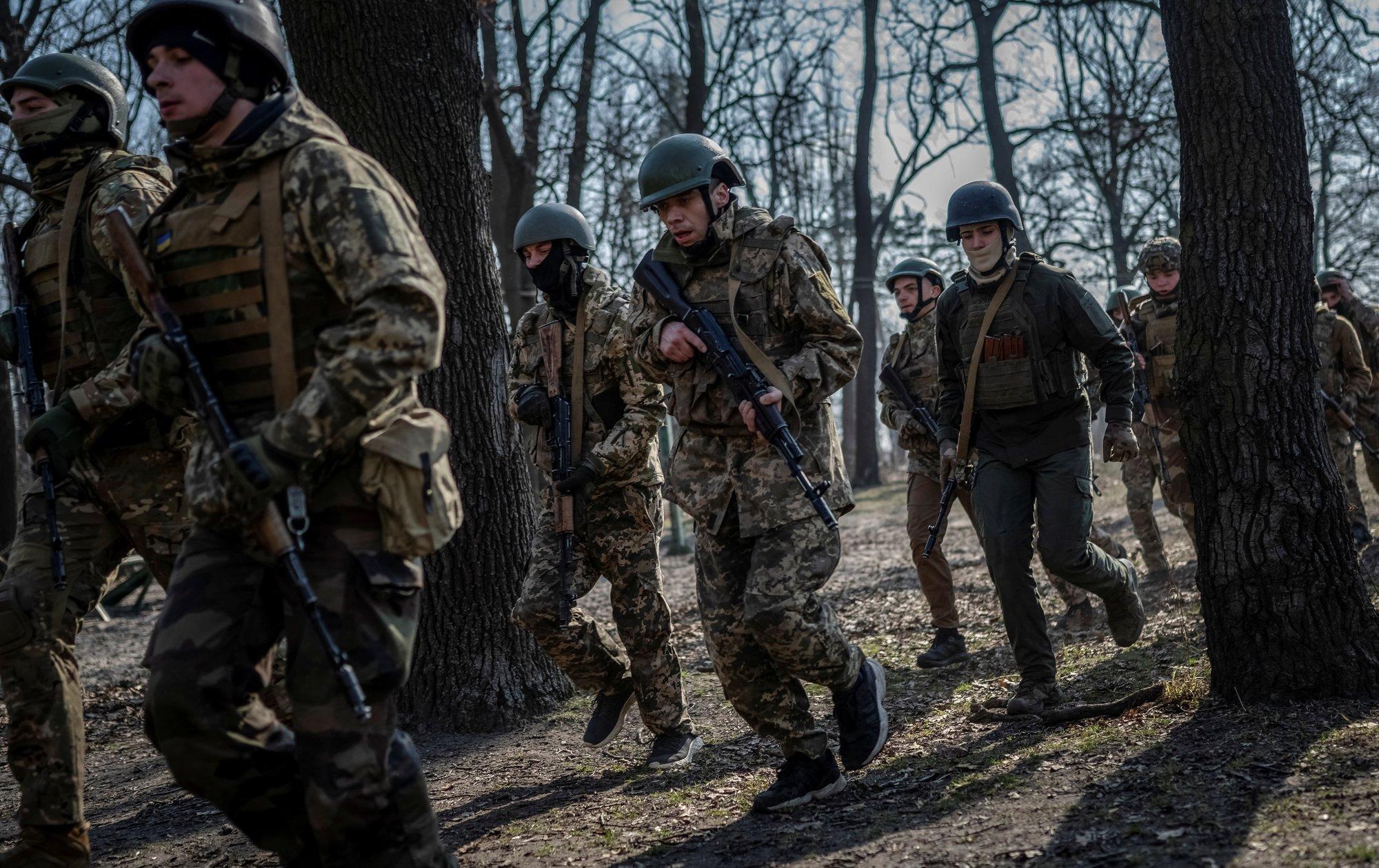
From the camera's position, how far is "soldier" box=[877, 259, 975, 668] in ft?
24.2

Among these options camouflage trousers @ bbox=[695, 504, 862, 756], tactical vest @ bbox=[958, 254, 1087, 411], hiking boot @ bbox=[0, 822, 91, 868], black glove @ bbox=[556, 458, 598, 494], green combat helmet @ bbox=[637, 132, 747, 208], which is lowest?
hiking boot @ bbox=[0, 822, 91, 868]

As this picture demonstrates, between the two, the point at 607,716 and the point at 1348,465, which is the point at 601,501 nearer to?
the point at 607,716

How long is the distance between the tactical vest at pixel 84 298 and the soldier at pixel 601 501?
170 centimetres

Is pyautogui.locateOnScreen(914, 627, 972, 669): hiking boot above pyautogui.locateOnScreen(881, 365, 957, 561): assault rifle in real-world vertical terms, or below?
below

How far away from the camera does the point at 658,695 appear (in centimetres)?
532

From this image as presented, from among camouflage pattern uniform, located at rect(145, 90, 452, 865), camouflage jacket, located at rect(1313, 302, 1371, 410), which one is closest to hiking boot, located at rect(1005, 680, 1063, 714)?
camouflage pattern uniform, located at rect(145, 90, 452, 865)

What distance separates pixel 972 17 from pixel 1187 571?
1550cm

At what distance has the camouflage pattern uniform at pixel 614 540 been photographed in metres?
5.27

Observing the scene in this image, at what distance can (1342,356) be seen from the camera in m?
9.70

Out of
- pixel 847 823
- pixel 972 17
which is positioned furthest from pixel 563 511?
pixel 972 17

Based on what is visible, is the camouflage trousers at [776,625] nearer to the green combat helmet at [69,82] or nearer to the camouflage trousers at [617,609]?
the camouflage trousers at [617,609]

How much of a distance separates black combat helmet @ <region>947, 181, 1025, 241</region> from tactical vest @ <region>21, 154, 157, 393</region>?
3.50 m

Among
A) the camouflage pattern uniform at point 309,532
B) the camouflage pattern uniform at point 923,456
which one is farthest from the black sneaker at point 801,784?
the camouflage pattern uniform at point 923,456

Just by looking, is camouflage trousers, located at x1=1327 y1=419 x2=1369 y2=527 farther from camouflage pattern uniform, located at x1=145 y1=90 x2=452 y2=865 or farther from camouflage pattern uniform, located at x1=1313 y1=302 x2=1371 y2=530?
camouflage pattern uniform, located at x1=145 y1=90 x2=452 y2=865
